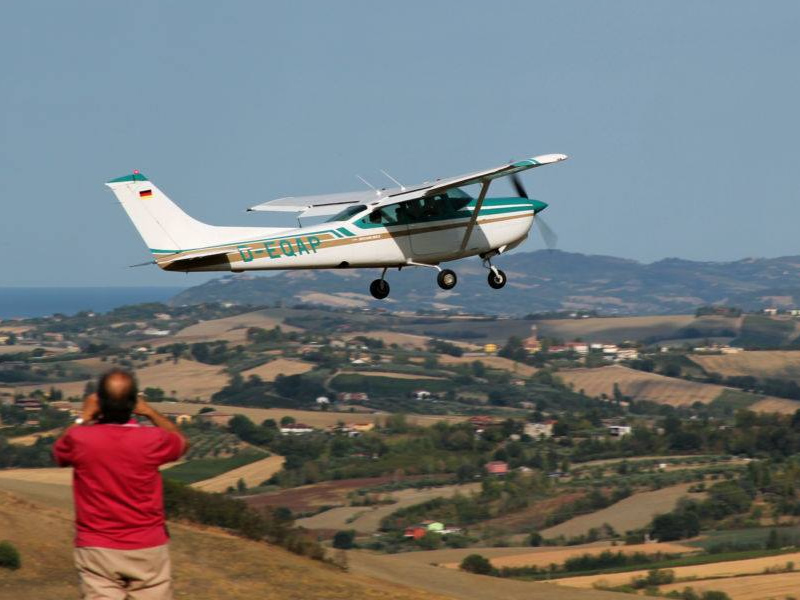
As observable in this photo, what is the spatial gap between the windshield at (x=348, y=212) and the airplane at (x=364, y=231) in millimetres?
25

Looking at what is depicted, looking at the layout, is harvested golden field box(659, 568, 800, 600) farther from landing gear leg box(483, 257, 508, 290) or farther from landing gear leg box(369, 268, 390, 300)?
landing gear leg box(369, 268, 390, 300)

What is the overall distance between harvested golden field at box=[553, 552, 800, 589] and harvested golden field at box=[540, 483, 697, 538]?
17410 millimetres

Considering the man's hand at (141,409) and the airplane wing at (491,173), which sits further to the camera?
the airplane wing at (491,173)

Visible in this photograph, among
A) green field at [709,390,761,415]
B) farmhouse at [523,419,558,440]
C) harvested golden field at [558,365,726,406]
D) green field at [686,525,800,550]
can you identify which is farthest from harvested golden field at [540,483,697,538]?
harvested golden field at [558,365,726,406]

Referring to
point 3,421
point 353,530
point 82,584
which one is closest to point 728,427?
point 353,530

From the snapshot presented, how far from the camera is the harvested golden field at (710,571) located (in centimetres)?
5050

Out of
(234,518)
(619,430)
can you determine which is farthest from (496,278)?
(619,430)

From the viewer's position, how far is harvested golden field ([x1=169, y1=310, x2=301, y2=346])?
17012 cm

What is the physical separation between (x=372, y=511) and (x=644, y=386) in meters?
67.6

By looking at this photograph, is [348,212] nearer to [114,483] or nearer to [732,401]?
[114,483]

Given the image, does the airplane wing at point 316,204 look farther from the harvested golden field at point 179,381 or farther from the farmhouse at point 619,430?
the harvested golden field at point 179,381

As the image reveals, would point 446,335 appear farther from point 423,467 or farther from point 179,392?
point 423,467

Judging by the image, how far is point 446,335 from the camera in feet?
638

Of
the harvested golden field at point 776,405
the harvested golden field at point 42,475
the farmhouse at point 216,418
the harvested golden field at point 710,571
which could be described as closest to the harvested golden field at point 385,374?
the farmhouse at point 216,418
